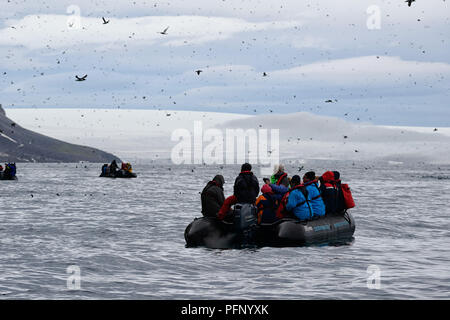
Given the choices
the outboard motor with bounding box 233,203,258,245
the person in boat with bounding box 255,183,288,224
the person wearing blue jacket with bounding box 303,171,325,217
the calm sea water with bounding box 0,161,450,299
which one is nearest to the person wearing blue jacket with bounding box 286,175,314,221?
the person wearing blue jacket with bounding box 303,171,325,217

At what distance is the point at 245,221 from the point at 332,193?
4.60 meters

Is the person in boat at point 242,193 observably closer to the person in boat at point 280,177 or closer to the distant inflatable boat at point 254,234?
the distant inflatable boat at point 254,234

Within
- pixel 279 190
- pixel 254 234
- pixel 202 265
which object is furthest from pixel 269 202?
pixel 202 265

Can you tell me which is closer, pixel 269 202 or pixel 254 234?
pixel 254 234

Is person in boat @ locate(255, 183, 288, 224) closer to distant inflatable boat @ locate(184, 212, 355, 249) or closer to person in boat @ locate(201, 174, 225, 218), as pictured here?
distant inflatable boat @ locate(184, 212, 355, 249)

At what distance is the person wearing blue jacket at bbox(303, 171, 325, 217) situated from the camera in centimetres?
2175

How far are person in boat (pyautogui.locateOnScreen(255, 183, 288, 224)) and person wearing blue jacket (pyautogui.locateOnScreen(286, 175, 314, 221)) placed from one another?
0.38m

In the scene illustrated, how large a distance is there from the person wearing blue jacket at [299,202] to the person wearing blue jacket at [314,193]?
0.23 metres

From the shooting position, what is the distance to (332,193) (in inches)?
933

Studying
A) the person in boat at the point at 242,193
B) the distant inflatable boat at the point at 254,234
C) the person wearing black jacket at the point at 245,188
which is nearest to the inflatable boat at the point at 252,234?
the distant inflatable boat at the point at 254,234

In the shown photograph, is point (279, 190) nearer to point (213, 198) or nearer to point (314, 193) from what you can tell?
point (314, 193)
